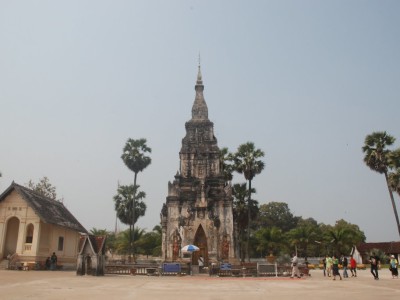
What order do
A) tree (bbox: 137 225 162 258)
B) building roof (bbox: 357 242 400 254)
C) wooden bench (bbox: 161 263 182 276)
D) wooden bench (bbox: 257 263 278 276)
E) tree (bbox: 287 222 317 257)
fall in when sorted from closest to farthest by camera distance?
wooden bench (bbox: 257 263 278 276)
wooden bench (bbox: 161 263 182 276)
building roof (bbox: 357 242 400 254)
tree (bbox: 287 222 317 257)
tree (bbox: 137 225 162 258)

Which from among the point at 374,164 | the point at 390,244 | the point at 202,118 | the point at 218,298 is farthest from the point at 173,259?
the point at 390,244

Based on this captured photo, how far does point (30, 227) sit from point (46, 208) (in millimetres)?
2161

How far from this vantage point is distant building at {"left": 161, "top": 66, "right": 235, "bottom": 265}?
121ft

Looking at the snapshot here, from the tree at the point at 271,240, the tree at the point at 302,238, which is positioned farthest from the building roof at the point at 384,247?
the tree at the point at 271,240

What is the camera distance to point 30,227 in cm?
3250

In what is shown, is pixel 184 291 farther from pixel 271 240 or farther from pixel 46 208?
pixel 271 240

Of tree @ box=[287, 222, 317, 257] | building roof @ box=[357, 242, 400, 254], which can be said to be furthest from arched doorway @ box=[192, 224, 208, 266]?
building roof @ box=[357, 242, 400, 254]

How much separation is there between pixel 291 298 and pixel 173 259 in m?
26.1

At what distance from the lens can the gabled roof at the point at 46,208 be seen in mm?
30469

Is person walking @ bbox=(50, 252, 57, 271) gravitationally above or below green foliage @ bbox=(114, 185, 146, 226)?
below

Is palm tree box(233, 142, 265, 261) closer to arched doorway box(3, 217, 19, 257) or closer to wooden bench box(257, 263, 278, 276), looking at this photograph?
wooden bench box(257, 263, 278, 276)

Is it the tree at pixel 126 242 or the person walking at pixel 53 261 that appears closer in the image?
the person walking at pixel 53 261

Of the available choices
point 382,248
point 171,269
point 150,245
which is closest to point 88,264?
point 171,269

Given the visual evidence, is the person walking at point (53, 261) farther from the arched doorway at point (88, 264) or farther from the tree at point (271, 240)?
the tree at point (271, 240)
